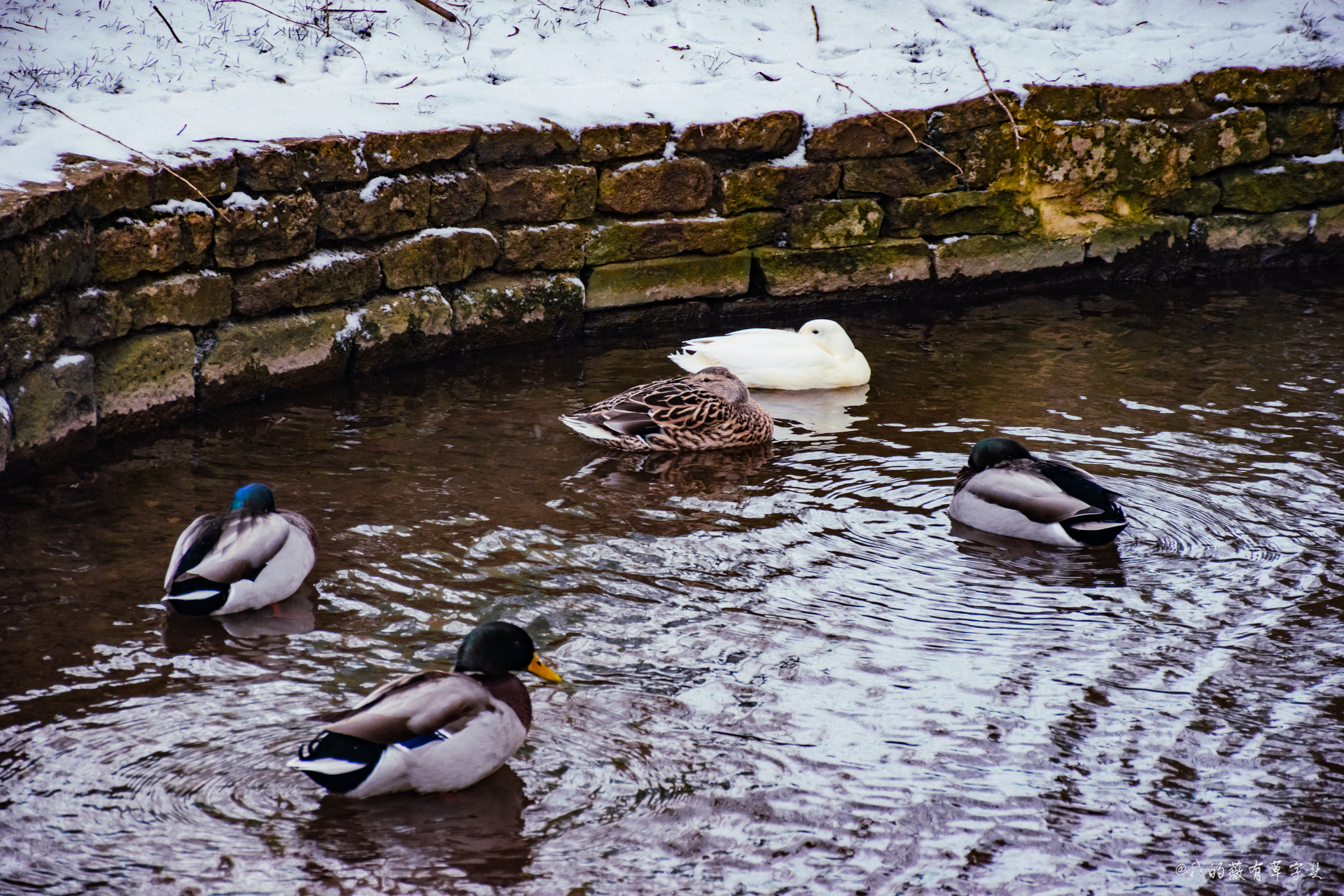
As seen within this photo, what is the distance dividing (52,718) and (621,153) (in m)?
5.54

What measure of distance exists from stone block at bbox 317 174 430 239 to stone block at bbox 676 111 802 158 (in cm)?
187

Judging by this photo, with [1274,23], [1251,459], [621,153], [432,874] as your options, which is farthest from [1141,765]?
[1274,23]

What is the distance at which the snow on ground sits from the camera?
718 centimetres

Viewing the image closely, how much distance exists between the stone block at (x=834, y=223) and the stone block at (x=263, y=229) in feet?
11.4

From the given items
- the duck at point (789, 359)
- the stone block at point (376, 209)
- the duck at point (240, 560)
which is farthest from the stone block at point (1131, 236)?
the duck at point (240, 560)

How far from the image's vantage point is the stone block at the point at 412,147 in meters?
7.54

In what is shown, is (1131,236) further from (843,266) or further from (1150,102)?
(843,266)

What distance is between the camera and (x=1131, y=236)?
10.1 m

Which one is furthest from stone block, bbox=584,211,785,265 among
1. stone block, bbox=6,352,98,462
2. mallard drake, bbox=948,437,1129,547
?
Result: mallard drake, bbox=948,437,1129,547

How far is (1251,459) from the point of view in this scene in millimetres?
6328

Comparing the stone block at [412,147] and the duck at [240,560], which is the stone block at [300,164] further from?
the duck at [240,560]

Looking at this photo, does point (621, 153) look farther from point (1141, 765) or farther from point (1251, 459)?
point (1141, 765)

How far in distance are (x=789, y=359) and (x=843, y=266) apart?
5.91ft

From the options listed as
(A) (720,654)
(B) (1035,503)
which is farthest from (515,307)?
(A) (720,654)
